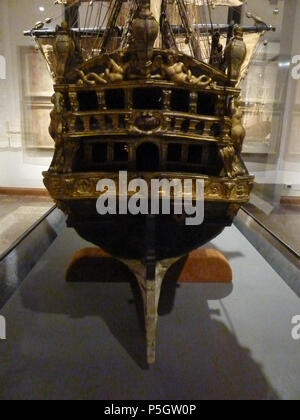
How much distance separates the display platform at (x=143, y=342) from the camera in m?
1.56

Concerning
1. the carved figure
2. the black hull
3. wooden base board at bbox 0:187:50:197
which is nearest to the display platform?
the black hull

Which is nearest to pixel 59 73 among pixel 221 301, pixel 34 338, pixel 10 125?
pixel 34 338

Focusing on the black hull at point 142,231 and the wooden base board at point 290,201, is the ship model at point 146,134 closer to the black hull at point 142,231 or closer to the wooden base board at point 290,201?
the black hull at point 142,231

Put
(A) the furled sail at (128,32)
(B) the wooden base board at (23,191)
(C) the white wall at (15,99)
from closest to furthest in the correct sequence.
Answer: (A) the furled sail at (128,32), (C) the white wall at (15,99), (B) the wooden base board at (23,191)

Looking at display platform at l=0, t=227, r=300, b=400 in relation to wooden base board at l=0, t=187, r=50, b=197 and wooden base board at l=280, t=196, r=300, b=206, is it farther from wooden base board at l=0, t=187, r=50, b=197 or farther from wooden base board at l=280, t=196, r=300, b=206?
wooden base board at l=0, t=187, r=50, b=197

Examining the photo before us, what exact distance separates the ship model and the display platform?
196 mm

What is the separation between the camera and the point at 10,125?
4449 mm

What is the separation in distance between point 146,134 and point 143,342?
3.61 ft

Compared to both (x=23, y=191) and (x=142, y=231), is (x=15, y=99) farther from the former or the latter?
(x=142, y=231)

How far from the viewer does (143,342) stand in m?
1.89

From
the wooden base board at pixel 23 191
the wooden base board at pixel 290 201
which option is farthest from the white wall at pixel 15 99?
the wooden base board at pixel 290 201

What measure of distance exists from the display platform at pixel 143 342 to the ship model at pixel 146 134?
20cm
